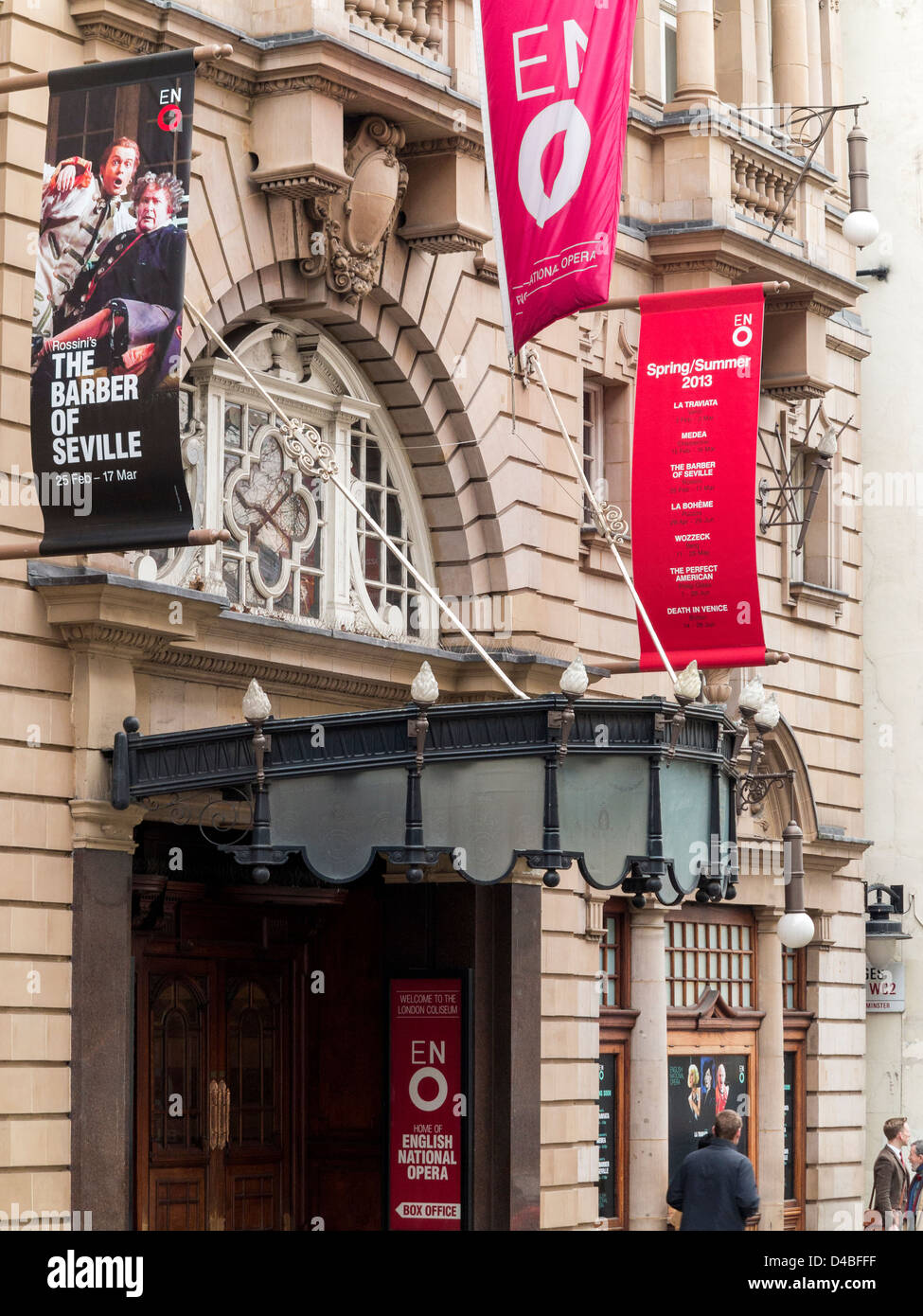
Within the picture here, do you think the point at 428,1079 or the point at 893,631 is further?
the point at 893,631

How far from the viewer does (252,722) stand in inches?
580

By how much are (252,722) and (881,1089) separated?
14.8 meters

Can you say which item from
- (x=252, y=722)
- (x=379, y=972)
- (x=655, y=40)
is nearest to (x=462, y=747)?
(x=252, y=722)

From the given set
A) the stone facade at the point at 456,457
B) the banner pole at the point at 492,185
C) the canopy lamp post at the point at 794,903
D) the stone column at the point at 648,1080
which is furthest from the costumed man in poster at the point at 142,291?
the stone column at the point at 648,1080

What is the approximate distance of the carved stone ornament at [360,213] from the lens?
17641mm

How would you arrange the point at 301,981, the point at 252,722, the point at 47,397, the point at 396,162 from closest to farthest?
the point at 47,397
the point at 252,722
the point at 396,162
the point at 301,981

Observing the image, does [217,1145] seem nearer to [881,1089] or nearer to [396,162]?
[396,162]

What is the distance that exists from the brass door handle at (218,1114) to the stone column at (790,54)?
40.1 ft

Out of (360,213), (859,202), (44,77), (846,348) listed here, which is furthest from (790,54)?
(44,77)

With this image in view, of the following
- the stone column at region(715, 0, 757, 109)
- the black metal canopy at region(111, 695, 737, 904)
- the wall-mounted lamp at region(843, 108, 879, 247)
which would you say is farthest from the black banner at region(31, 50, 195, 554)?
the wall-mounted lamp at region(843, 108, 879, 247)

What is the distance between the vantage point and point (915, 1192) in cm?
2270

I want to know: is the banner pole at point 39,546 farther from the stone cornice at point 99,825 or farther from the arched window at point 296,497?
the arched window at point 296,497

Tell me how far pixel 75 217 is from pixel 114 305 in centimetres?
56

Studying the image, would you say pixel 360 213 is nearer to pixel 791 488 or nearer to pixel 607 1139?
pixel 791 488
